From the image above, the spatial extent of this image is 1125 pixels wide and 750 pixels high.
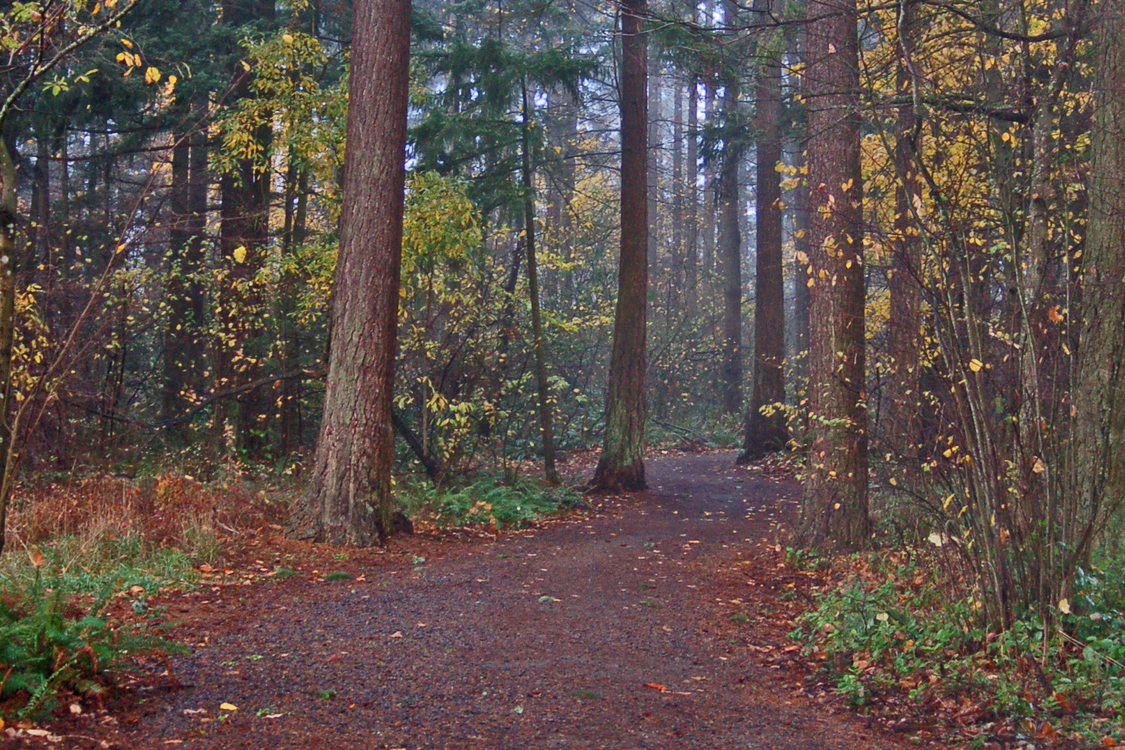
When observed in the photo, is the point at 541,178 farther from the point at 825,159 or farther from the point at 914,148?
the point at 914,148

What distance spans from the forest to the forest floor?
0.13 ft

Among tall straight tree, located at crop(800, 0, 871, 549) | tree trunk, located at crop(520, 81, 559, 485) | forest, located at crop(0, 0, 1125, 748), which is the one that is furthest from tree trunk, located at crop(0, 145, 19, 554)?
tree trunk, located at crop(520, 81, 559, 485)

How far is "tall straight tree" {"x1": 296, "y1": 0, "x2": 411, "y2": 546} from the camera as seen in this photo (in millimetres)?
8836

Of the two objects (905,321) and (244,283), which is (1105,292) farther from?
(244,283)

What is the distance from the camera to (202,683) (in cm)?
469

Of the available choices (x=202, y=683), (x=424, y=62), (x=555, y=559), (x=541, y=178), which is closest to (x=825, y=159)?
(x=555, y=559)

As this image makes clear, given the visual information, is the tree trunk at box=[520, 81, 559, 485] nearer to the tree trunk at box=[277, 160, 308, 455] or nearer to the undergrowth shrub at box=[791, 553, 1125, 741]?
the tree trunk at box=[277, 160, 308, 455]

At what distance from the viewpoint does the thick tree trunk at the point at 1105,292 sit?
6.25 metres

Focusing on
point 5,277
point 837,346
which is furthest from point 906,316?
point 5,277

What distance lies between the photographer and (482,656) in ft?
18.4

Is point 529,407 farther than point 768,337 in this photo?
No

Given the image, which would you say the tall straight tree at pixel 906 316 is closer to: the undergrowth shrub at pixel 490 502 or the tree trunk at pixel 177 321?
the undergrowth shrub at pixel 490 502

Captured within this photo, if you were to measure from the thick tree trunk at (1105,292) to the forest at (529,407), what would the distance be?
0.03 m

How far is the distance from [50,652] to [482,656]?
7.92 ft
